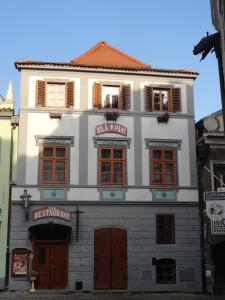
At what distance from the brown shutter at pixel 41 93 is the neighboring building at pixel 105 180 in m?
0.05

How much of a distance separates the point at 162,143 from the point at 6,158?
760 centimetres

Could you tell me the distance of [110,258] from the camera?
22.2 m

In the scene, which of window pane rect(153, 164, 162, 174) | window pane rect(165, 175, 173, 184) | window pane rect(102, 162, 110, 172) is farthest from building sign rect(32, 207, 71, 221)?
window pane rect(165, 175, 173, 184)

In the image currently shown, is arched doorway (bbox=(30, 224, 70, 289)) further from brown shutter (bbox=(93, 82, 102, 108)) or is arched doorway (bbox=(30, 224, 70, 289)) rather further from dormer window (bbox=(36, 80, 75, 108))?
brown shutter (bbox=(93, 82, 102, 108))

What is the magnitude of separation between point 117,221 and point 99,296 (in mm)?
3733

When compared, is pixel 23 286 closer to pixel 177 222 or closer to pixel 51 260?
pixel 51 260

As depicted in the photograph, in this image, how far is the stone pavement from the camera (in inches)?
777

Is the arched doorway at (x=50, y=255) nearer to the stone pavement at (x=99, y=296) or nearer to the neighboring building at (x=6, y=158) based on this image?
the stone pavement at (x=99, y=296)

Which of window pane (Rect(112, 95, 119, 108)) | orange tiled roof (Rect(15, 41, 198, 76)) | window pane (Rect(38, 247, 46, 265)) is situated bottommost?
window pane (Rect(38, 247, 46, 265))

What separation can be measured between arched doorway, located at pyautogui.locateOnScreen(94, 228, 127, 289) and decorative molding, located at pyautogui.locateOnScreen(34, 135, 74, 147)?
4.43 meters

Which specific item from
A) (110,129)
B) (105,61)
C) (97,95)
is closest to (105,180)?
(110,129)

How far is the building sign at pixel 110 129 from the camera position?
77.0ft

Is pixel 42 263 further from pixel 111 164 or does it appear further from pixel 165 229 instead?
pixel 165 229


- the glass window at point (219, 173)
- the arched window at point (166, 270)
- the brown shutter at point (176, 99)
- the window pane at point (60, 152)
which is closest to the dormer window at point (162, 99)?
the brown shutter at point (176, 99)
